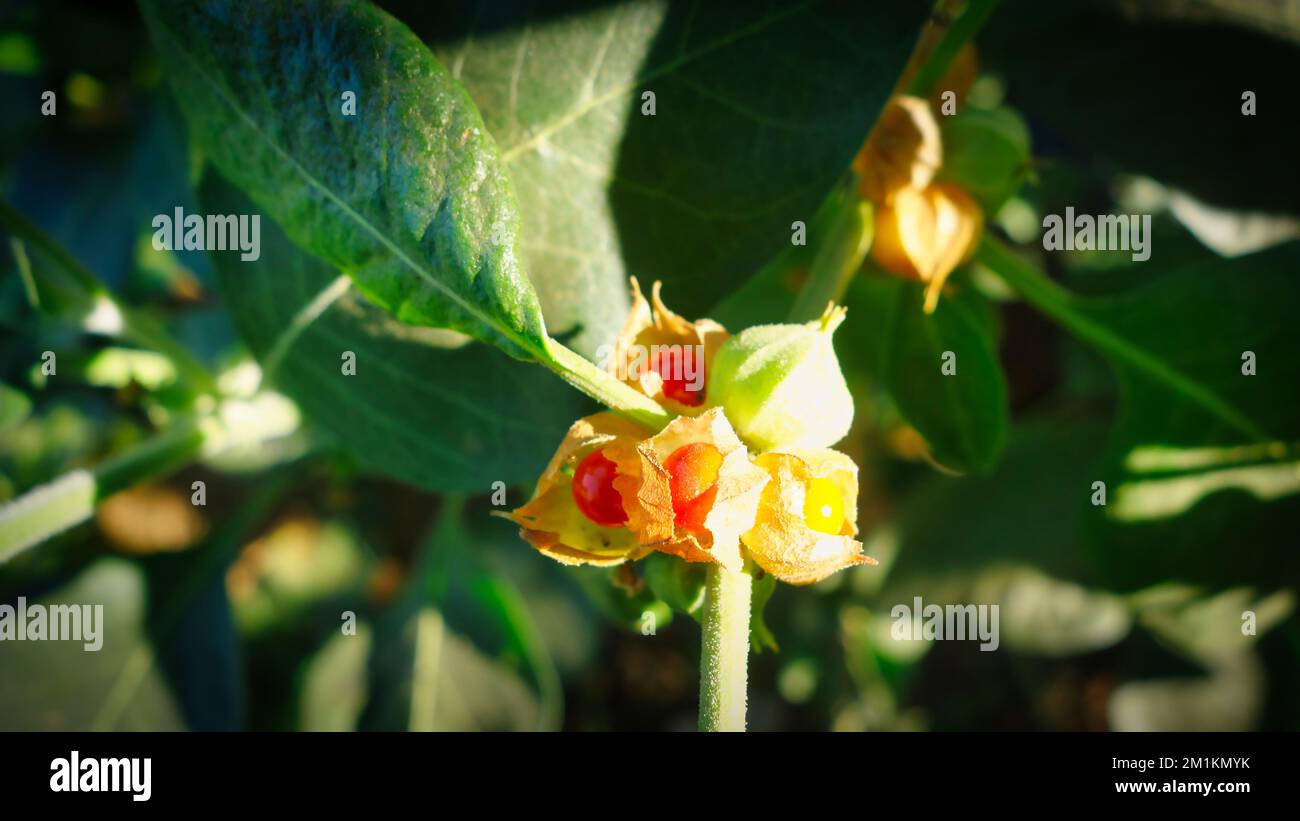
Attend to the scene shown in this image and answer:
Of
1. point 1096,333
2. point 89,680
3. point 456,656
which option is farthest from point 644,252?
point 89,680

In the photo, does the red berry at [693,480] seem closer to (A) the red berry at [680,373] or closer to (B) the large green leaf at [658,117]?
(A) the red berry at [680,373]

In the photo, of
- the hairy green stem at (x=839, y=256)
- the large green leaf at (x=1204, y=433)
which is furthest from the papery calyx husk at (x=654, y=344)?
the large green leaf at (x=1204, y=433)

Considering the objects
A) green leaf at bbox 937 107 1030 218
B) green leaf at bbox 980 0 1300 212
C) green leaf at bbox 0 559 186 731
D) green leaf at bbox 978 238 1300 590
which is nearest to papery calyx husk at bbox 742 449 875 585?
green leaf at bbox 937 107 1030 218

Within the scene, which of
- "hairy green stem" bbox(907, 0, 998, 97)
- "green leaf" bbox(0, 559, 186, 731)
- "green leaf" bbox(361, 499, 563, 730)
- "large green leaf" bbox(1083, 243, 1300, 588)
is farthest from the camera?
"green leaf" bbox(361, 499, 563, 730)

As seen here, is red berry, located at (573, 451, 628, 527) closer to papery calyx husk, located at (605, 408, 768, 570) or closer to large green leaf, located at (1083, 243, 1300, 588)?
papery calyx husk, located at (605, 408, 768, 570)

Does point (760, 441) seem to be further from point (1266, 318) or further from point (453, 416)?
point (1266, 318)
